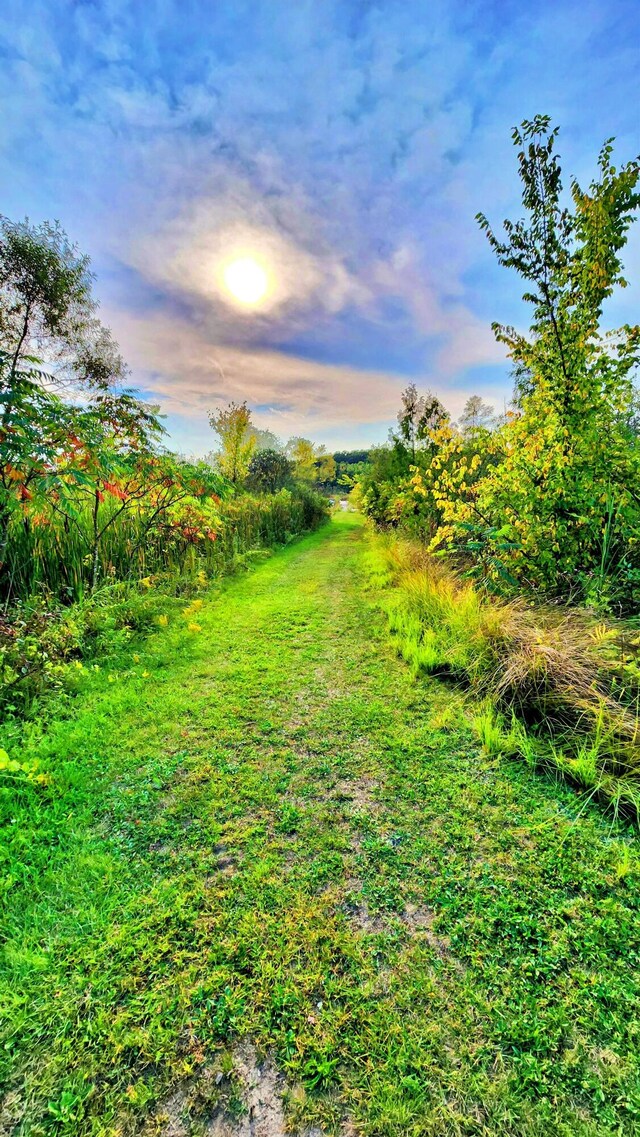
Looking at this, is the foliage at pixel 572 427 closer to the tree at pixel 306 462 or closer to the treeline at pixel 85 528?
the treeline at pixel 85 528

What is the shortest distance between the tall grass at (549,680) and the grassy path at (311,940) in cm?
25

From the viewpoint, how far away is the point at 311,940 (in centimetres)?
141

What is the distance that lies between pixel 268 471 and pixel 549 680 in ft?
50.6

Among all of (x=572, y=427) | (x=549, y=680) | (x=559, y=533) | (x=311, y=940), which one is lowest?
(x=311, y=940)

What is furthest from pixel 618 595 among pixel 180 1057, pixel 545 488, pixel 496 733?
pixel 180 1057

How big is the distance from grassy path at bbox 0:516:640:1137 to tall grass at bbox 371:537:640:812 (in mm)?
251

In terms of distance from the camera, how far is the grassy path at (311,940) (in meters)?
1.03

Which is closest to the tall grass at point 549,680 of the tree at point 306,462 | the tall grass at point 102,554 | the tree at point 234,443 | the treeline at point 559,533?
the treeline at point 559,533

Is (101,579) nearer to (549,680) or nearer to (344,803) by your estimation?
(344,803)

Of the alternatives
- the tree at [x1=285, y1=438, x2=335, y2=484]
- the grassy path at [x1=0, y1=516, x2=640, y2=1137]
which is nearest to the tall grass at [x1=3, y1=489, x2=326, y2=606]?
the grassy path at [x1=0, y1=516, x2=640, y2=1137]

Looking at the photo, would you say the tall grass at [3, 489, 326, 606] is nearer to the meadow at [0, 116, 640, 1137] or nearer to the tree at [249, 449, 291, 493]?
the meadow at [0, 116, 640, 1137]

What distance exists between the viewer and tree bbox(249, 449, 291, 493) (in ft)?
50.9

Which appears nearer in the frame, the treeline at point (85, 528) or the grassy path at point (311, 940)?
the grassy path at point (311, 940)

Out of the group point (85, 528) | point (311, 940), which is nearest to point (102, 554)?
point (85, 528)
